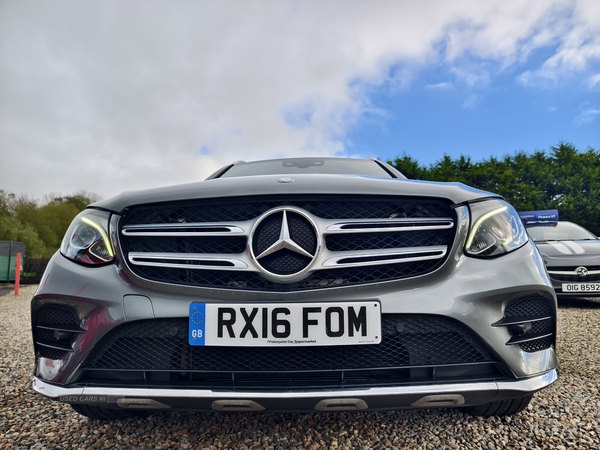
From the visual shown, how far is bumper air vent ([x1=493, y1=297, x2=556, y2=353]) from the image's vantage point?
143 cm

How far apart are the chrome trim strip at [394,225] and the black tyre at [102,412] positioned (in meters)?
1.24

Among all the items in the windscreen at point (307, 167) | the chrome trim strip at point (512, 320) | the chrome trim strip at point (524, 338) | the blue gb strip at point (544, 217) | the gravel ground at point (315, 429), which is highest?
the windscreen at point (307, 167)

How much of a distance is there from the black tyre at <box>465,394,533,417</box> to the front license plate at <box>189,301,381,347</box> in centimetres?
71

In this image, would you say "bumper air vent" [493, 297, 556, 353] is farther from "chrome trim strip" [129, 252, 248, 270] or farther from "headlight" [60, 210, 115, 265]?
"headlight" [60, 210, 115, 265]

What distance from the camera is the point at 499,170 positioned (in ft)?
91.0

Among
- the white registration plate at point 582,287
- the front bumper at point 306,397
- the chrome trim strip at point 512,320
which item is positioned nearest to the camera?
the front bumper at point 306,397

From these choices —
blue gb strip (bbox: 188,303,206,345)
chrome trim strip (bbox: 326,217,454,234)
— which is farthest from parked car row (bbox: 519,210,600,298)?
blue gb strip (bbox: 188,303,206,345)

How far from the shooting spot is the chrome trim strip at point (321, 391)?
4.26 ft

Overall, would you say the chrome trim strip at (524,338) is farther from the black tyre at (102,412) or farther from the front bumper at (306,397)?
the black tyre at (102,412)

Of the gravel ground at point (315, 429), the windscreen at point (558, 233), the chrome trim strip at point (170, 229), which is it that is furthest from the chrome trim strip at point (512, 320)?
the windscreen at point (558, 233)

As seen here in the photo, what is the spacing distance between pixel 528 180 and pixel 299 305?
31053 millimetres

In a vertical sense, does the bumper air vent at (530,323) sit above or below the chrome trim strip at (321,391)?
above

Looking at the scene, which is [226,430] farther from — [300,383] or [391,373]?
[391,373]

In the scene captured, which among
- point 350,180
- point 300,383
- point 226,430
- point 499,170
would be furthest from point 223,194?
point 499,170
